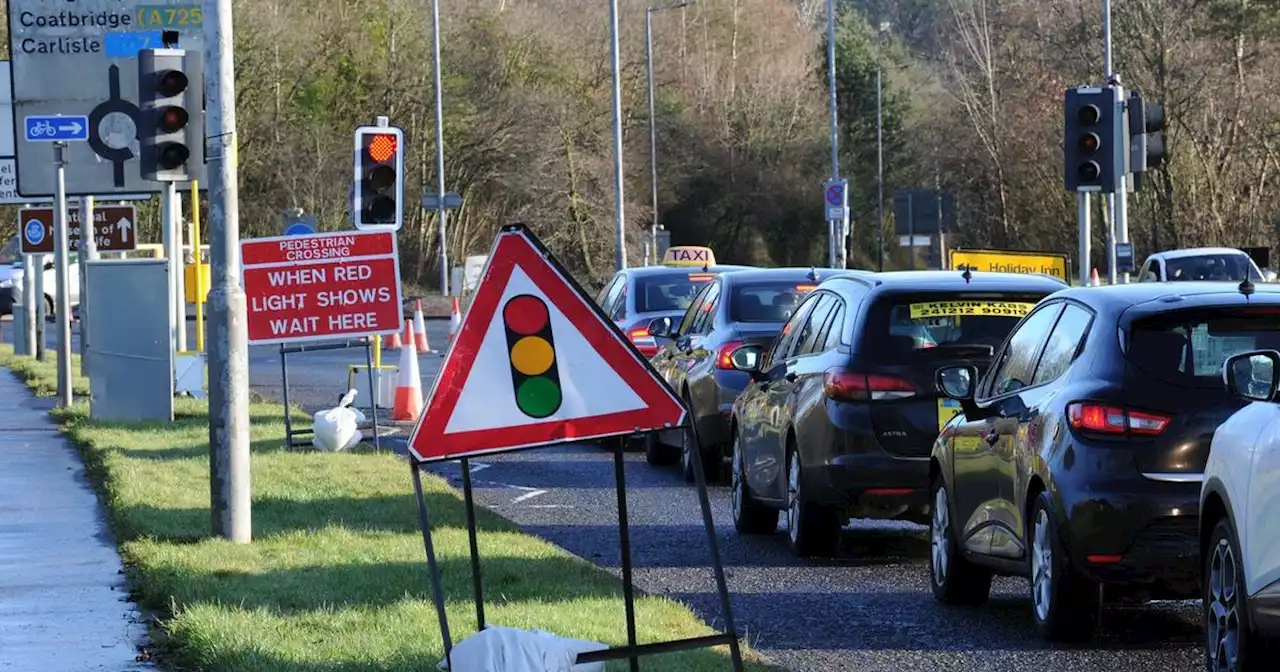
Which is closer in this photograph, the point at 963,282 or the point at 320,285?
the point at 963,282

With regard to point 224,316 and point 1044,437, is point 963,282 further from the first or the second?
point 224,316

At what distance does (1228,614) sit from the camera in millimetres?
7289

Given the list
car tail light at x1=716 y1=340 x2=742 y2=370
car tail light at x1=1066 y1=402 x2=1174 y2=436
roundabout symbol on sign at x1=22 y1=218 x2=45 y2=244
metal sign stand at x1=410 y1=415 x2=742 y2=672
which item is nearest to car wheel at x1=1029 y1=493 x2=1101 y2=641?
car tail light at x1=1066 y1=402 x2=1174 y2=436

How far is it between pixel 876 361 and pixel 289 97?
54.3 metres

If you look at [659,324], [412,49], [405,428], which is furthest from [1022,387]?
[412,49]

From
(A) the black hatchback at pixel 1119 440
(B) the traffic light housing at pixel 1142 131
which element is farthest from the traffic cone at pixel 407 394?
(A) the black hatchback at pixel 1119 440

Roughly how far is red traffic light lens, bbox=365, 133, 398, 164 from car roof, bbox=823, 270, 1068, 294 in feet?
22.2

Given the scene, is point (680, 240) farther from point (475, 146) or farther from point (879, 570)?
point (879, 570)

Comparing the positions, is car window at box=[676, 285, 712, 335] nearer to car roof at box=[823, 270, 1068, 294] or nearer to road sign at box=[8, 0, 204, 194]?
car roof at box=[823, 270, 1068, 294]

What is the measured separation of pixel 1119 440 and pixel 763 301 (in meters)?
8.08

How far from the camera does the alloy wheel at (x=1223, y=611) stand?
718 centimetres

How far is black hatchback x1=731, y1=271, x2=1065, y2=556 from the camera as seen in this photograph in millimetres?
11516

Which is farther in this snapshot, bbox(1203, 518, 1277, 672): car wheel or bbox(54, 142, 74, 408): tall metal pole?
bbox(54, 142, 74, 408): tall metal pole

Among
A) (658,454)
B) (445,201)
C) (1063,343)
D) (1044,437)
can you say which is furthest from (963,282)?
(445,201)
